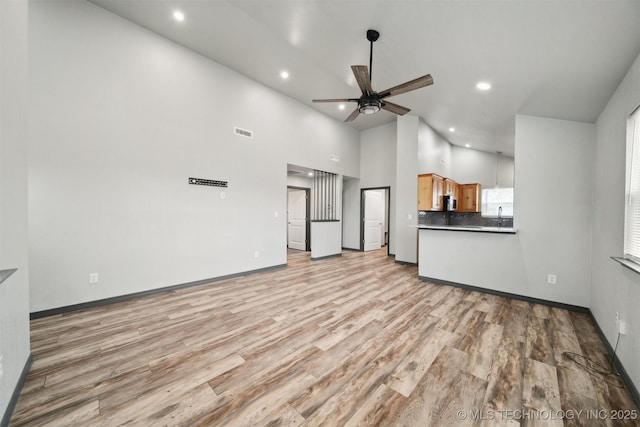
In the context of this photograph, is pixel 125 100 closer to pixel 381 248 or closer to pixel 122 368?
pixel 122 368

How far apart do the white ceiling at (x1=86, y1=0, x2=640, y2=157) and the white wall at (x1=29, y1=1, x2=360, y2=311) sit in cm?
49

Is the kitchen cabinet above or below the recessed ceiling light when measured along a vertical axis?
below

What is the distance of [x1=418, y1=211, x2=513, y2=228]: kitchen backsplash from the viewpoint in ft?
20.4

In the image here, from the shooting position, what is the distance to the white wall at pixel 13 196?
138 cm

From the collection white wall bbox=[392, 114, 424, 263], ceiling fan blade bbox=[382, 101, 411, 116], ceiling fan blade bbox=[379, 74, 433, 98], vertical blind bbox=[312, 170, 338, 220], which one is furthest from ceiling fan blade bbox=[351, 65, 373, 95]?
vertical blind bbox=[312, 170, 338, 220]

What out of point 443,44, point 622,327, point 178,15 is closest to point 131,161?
point 178,15

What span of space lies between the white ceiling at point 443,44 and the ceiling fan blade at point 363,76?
1.96 ft

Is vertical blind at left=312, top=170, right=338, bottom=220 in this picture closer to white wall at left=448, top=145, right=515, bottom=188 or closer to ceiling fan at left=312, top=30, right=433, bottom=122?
ceiling fan at left=312, top=30, right=433, bottom=122

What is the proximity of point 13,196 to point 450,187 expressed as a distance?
793 cm

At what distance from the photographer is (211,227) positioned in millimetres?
4184

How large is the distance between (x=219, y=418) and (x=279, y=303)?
1829mm

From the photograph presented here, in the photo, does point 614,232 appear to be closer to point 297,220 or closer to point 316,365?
point 316,365

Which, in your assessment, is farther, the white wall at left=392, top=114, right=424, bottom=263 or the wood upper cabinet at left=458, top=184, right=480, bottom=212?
the wood upper cabinet at left=458, top=184, right=480, bottom=212

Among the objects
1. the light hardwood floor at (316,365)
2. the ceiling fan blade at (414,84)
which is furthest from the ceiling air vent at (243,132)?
the light hardwood floor at (316,365)
